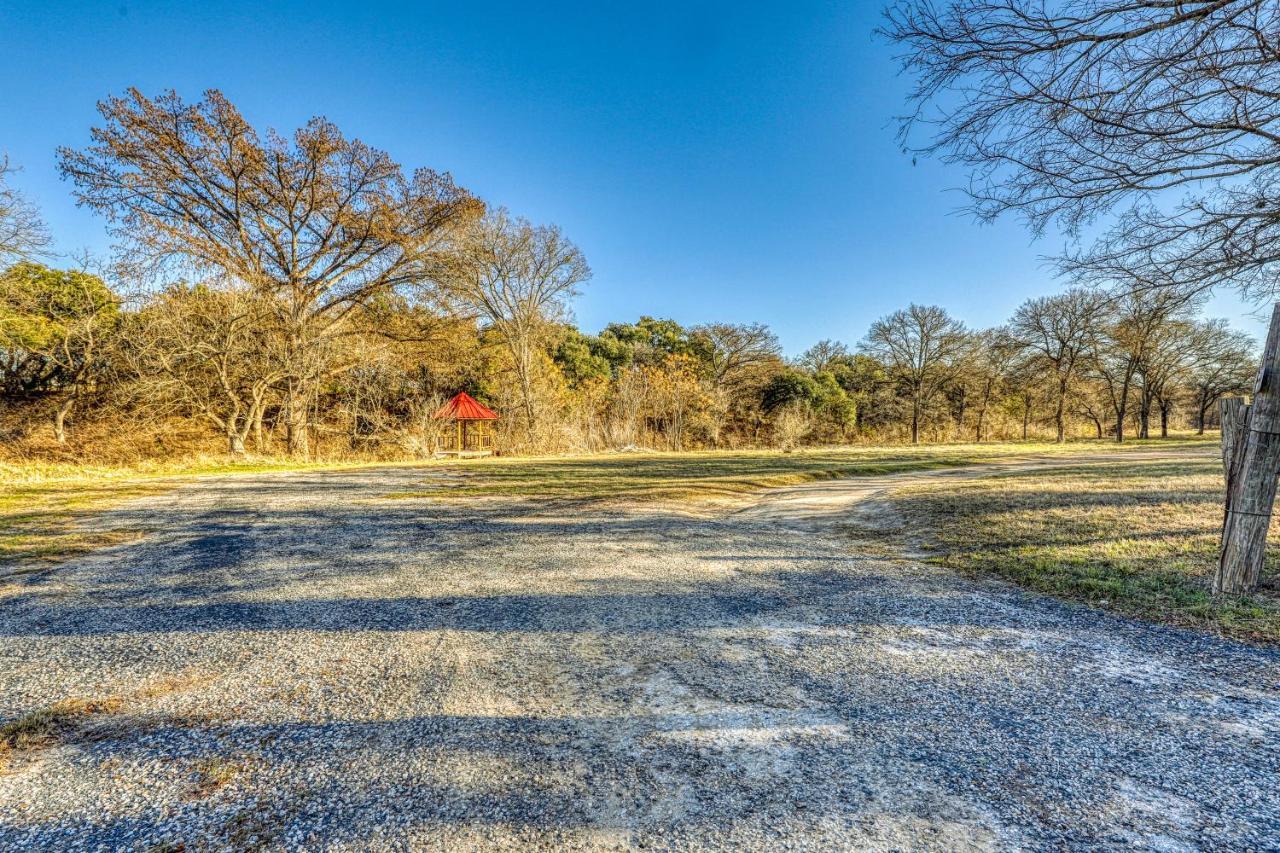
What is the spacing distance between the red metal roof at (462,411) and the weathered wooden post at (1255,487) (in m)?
20.0

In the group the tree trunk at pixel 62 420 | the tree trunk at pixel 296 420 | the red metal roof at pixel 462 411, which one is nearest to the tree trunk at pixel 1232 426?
the red metal roof at pixel 462 411

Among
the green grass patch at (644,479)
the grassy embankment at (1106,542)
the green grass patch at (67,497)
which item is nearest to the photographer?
the grassy embankment at (1106,542)

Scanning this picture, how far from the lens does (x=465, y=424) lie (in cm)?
2175

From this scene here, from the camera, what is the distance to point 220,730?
6.89 ft

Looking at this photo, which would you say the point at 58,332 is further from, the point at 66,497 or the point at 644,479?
the point at 644,479

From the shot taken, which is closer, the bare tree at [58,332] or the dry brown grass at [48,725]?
the dry brown grass at [48,725]

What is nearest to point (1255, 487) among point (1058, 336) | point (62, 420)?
point (62, 420)

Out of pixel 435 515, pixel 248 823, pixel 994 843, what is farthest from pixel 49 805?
pixel 435 515

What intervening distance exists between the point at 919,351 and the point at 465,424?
2700 centimetres

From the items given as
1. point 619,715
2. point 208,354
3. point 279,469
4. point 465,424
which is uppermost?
point 208,354

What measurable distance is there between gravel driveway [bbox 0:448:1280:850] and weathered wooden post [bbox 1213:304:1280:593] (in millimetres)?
1027

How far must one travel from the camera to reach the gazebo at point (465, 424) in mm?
20438

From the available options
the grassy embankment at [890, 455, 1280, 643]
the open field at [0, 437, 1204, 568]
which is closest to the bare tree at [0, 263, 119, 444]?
the open field at [0, 437, 1204, 568]

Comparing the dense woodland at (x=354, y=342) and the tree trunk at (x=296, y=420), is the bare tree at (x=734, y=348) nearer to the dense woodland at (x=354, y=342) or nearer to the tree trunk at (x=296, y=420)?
the dense woodland at (x=354, y=342)
